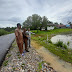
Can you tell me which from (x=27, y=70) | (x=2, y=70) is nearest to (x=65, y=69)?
(x=27, y=70)

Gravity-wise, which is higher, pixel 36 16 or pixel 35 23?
→ pixel 36 16

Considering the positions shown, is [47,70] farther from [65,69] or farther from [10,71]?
[10,71]

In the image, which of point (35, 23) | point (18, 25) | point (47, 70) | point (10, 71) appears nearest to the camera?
point (10, 71)

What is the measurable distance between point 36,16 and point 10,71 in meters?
23.2

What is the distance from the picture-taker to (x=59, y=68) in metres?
2.67

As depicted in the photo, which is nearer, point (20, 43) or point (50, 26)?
point (20, 43)

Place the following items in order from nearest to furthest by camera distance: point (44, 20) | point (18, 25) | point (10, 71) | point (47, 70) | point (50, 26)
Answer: point (10, 71) < point (47, 70) < point (18, 25) < point (44, 20) < point (50, 26)

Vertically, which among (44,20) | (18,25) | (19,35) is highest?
(44,20)

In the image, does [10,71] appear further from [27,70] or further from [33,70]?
[33,70]

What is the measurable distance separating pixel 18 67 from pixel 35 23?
2093cm

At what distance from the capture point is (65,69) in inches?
102

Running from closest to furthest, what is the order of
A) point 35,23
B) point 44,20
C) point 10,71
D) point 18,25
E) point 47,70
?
point 10,71 < point 47,70 < point 18,25 < point 35,23 < point 44,20

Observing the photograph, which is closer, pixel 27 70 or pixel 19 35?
pixel 27 70

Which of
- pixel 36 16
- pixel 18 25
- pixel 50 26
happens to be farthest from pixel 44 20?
pixel 18 25
